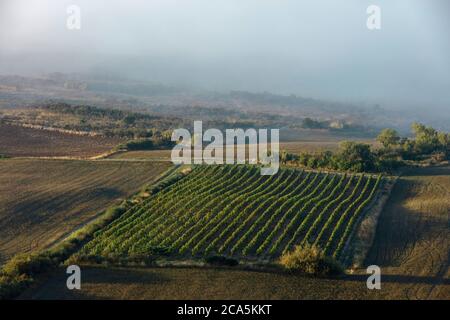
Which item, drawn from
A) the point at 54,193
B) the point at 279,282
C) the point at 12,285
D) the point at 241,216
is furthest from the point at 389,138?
the point at 12,285

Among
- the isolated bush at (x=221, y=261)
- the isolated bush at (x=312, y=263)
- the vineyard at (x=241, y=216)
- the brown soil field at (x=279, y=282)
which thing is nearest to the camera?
the brown soil field at (x=279, y=282)

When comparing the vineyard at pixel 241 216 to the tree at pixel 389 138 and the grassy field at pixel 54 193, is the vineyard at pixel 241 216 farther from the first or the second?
the tree at pixel 389 138

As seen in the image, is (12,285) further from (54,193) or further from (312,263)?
(54,193)

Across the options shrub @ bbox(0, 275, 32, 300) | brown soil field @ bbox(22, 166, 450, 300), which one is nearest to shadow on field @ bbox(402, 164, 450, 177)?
brown soil field @ bbox(22, 166, 450, 300)

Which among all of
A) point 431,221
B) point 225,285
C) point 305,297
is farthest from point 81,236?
point 431,221

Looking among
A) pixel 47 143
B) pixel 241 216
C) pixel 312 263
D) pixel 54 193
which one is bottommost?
pixel 312 263

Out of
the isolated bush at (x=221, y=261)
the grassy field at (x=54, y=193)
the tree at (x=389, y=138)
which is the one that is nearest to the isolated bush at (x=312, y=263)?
the isolated bush at (x=221, y=261)

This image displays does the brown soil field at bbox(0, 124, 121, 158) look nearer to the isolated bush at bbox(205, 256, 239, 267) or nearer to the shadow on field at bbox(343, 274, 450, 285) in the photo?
the isolated bush at bbox(205, 256, 239, 267)
